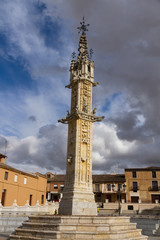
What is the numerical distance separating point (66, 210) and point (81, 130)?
19.6ft

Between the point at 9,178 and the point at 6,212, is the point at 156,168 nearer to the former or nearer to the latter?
the point at 9,178

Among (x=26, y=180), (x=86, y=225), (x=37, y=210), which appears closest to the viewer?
(x=86, y=225)

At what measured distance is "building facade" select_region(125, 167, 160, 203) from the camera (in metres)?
41.7

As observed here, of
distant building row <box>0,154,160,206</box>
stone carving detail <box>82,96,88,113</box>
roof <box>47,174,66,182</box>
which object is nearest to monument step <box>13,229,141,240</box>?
stone carving detail <box>82,96,88,113</box>

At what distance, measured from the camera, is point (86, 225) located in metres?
11.5

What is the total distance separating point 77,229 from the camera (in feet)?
37.7

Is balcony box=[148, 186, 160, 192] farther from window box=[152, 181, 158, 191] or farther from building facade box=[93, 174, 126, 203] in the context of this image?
building facade box=[93, 174, 126, 203]

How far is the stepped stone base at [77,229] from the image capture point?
432 inches

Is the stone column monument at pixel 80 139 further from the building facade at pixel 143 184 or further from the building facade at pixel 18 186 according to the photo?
the building facade at pixel 143 184

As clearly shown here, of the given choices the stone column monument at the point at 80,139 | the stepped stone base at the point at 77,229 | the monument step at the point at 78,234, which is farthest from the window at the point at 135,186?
the monument step at the point at 78,234

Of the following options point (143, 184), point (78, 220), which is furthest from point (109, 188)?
point (78, 220)

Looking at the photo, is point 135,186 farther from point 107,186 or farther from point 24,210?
point 24,210

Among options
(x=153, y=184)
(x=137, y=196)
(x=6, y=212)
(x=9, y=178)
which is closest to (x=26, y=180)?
(x=9, y=178)

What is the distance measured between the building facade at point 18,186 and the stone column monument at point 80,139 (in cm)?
1558
